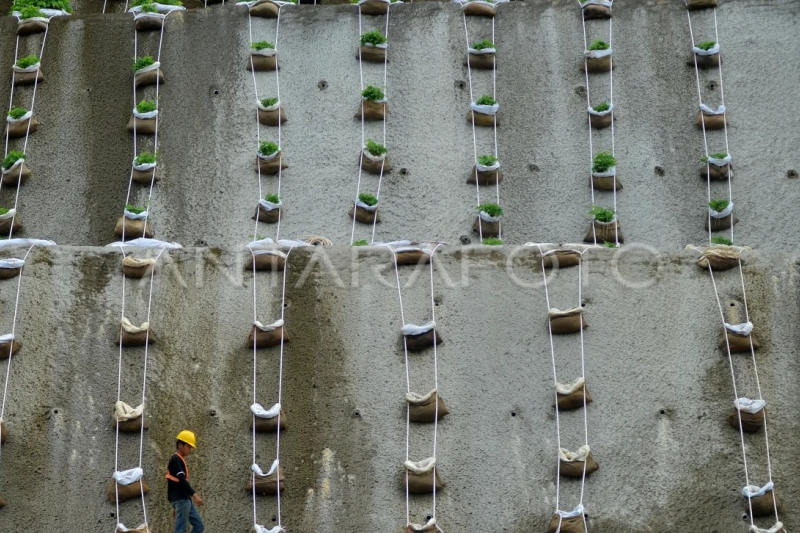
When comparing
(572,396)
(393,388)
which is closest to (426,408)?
(393,388)

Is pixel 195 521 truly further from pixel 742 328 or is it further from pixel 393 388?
pixel 742 328

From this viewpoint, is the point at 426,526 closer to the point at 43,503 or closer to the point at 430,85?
the point at 43,503

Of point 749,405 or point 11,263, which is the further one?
point 11,263

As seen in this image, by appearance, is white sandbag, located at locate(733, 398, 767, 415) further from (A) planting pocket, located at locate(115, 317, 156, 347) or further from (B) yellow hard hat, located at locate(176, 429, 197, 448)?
(A) planting pocket, located at locate(115, 317, 156, 347)

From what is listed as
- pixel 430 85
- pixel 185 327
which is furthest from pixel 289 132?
pixel 185 327

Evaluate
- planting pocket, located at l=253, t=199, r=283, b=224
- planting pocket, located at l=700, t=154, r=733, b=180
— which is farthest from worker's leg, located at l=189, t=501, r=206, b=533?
planting pocket, located at l=700, t=154, r=733, b=180

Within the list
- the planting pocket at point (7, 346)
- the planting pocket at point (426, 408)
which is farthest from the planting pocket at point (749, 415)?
the planting pocket at point (7, 346)

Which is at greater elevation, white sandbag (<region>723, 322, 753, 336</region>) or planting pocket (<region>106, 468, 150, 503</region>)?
white sandbag (<region>723, 322, 753, 336</region>)
